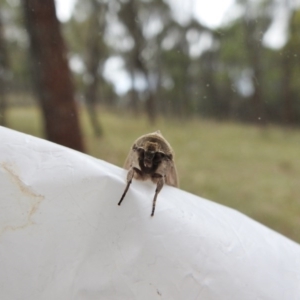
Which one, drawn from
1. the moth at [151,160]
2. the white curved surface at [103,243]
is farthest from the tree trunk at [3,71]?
the moth at [151,160]

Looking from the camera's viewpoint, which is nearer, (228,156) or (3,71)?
(3,71)

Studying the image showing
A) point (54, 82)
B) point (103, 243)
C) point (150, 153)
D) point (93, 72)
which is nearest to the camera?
point (103, 243)

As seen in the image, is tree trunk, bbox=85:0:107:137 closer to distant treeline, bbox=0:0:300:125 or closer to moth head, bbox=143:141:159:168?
distant treeline, bbox=0:0:300:125

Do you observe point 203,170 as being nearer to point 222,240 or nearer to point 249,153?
point 249,153

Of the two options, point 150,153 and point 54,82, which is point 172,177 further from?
point 54,82

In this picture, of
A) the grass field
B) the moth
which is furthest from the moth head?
the grass field

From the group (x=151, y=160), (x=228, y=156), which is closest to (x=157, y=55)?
(x=228, y=156)
